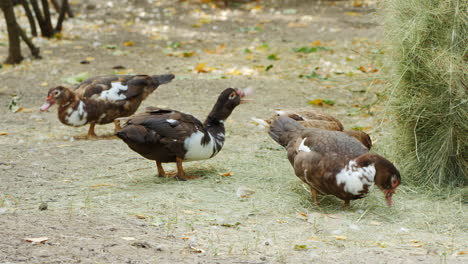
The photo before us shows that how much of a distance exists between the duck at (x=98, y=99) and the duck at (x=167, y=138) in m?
1.35

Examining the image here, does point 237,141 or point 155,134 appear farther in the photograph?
point 237,141

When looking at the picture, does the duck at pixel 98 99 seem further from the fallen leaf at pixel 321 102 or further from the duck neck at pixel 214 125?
the fallen leaf at pixel 321 102

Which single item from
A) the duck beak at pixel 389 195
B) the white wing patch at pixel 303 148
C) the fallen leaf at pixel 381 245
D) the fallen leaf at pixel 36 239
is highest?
the fallen leaf at pixel 36 239

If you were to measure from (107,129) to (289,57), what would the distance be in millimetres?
3961

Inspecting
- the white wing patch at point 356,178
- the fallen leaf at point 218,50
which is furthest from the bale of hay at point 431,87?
the fallen leaf at point 218,50

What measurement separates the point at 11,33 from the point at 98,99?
343 centimetres

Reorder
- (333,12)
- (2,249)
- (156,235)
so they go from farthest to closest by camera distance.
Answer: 1. (333,12)
2. (156,235)
3. (2,249)

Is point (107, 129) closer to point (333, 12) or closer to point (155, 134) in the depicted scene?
point (155, 134)

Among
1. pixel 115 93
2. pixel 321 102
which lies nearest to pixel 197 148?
pixel 115 93

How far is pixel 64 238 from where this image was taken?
3.58 metres

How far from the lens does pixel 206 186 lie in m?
5.05

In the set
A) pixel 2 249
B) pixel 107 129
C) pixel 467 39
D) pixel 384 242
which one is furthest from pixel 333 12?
pixel 2 249

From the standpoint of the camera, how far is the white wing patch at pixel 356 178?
436cm

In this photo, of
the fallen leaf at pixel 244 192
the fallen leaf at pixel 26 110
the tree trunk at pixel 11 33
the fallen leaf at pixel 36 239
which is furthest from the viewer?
the tree trunk at pixel 11 33
